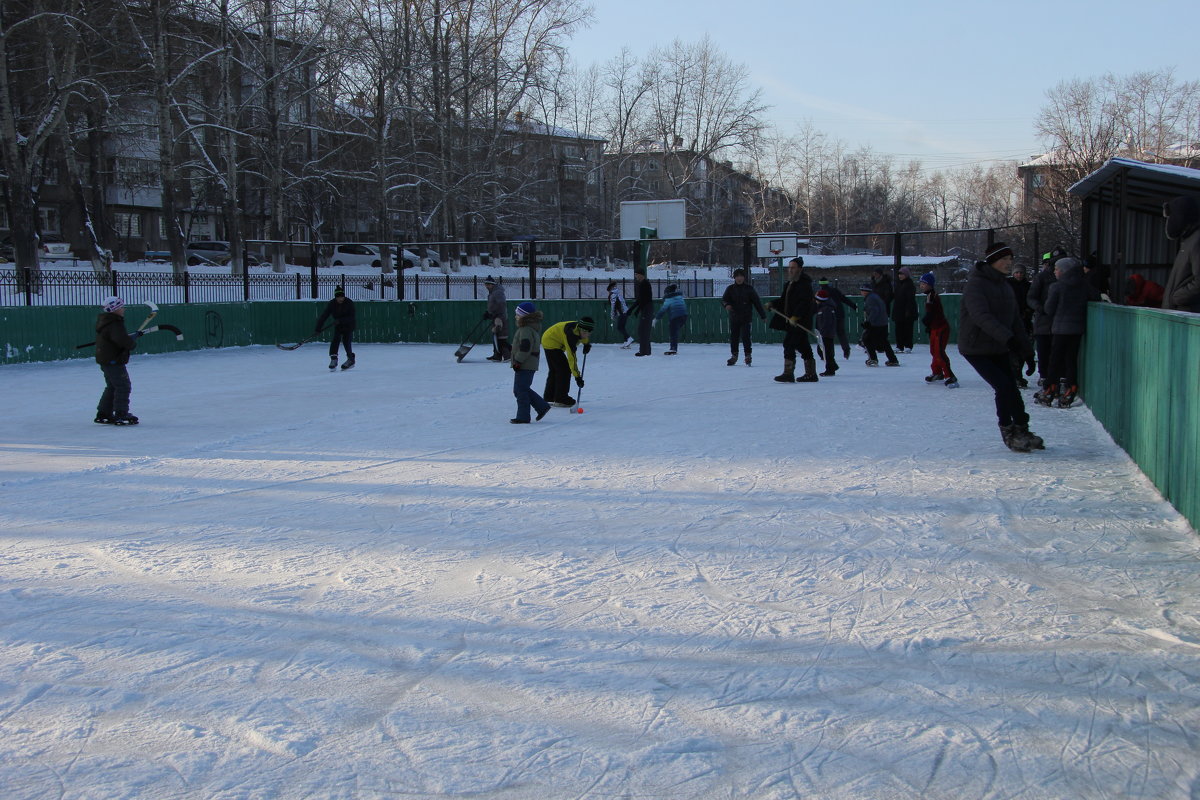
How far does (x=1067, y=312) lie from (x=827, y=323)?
4895mm

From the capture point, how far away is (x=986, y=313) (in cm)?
797

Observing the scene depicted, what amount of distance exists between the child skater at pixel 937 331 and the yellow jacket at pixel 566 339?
15.5 ft

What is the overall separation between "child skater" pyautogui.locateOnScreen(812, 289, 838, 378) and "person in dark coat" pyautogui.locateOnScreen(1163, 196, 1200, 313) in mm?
6941

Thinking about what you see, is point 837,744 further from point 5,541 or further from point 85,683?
point 5,541

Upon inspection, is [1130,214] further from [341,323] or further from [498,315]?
[341,323]

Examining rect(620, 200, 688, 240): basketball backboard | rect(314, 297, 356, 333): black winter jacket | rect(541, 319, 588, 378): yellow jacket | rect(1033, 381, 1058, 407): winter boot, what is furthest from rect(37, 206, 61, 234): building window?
rect(1033, 381, 1058, 407): winter boot

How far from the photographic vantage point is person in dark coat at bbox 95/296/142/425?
10.3 m

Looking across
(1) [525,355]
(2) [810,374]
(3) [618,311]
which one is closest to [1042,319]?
(2) [810,374]

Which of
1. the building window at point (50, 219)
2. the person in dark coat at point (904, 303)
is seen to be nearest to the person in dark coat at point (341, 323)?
the person in dark coat at point (904, 303)

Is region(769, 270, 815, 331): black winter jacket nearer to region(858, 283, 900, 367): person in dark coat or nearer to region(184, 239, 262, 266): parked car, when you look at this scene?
region(858, 283, 900, 367): person in dark coat

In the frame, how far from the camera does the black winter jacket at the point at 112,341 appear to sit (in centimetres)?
1029

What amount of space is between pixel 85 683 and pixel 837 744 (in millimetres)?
2538

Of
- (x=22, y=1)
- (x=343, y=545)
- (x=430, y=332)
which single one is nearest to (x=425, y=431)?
(x=343, y=545)

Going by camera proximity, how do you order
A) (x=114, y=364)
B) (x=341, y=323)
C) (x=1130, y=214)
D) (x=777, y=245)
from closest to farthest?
(x=114, y=364), (x=1130, y=214), (x=341, y=323), (x=777, y=245)
